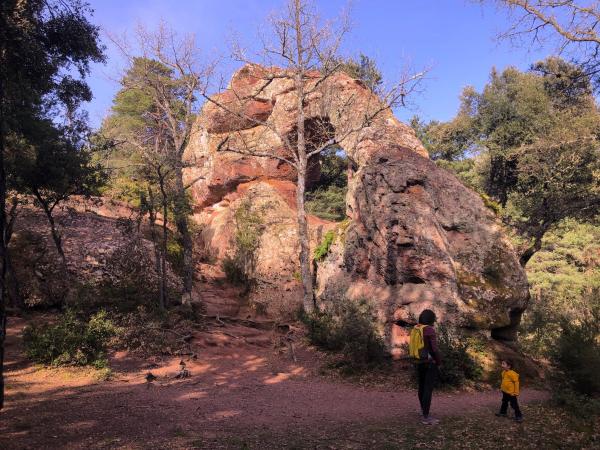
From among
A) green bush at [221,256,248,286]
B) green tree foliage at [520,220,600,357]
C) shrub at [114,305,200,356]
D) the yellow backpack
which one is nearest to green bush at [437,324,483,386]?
the yellow backpack

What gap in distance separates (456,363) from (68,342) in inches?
375

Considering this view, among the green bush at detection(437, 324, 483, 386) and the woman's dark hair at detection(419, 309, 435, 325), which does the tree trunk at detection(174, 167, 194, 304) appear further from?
the woman's dark hair at detection(419, 309, 435, 325)

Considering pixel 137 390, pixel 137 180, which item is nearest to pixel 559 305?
pixel 137 390

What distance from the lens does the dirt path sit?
19.2 ft

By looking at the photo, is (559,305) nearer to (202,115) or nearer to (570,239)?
(570,239)

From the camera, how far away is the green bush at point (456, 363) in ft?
33.1

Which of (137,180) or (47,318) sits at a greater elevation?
(137,180)

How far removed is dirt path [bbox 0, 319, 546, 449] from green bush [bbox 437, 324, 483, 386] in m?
0.50

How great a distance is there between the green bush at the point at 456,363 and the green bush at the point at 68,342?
8.28m

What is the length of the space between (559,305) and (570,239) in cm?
551

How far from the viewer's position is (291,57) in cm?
1703

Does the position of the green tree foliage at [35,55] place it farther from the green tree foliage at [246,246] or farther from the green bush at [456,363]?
the green tree foliage at [246,246]

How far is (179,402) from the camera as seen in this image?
820 centimetres

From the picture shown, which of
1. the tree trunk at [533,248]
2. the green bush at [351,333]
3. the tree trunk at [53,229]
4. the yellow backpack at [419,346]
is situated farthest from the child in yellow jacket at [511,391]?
the tree trunk at [533,248]
